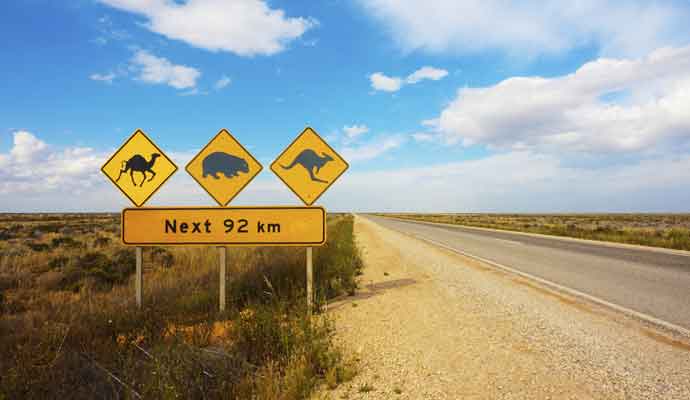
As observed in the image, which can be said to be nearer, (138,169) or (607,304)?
(607,304)

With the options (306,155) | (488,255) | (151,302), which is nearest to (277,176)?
(306,155)

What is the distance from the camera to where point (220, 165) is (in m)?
6.00

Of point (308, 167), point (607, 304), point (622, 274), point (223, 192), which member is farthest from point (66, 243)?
point (622, 274)

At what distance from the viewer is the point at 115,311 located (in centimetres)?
522

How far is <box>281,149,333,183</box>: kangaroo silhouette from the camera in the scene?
5992 mm

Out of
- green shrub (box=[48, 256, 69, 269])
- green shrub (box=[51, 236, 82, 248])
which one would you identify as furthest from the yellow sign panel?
green shrub (box=[51, 236, 82, 248])

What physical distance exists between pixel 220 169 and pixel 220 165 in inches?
2.8

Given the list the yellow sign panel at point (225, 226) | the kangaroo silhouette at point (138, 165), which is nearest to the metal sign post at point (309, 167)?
the yellow sign panel at point (225, 226)

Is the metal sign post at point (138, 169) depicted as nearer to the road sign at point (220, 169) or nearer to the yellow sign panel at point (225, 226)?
the yellow sign panel at point (225, 226)

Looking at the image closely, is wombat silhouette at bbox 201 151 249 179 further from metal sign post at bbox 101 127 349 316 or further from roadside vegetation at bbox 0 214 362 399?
roadside vegetation at bbox 0 214 362 399

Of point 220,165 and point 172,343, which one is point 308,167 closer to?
point 220,165

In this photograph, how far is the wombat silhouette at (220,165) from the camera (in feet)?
19.6

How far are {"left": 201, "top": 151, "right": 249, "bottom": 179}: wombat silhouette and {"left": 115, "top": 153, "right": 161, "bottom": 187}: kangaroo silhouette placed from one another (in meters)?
0.87

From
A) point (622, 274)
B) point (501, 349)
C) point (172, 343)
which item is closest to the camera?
point (172, 343)
